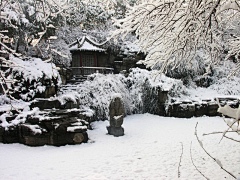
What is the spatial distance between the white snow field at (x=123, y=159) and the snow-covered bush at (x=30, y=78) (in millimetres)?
2100

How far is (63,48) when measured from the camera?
440 inches

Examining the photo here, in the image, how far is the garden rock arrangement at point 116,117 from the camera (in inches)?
234

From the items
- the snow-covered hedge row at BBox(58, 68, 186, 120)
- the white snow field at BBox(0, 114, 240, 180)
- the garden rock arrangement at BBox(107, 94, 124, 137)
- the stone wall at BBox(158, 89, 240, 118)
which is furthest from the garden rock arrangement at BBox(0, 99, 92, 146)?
the stone wall at BBox(158, 89, 240, 118)

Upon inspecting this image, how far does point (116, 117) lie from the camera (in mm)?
5961

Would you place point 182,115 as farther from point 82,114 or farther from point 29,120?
point 29,120

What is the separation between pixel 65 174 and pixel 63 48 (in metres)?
9.33

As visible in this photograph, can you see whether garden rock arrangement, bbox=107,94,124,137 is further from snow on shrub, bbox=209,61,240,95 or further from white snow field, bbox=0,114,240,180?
snow on shrub, bbox=209,61,240,95

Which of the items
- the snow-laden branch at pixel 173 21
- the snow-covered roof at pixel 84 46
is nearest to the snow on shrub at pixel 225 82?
the snow-covered roof at pixel 84 46

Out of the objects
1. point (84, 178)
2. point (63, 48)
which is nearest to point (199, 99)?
point (84, 178)

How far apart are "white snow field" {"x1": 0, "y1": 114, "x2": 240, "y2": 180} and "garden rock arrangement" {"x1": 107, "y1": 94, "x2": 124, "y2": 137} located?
23 centimetres

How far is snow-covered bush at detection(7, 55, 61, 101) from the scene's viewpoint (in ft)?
20.5

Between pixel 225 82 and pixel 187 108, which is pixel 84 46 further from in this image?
pixel 225 82

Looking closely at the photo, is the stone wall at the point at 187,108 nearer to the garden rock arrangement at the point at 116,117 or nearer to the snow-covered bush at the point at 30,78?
the garden rock arrangement at the point at 116,117

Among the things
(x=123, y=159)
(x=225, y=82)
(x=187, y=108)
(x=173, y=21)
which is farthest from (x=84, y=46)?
(x=173, y=21)
